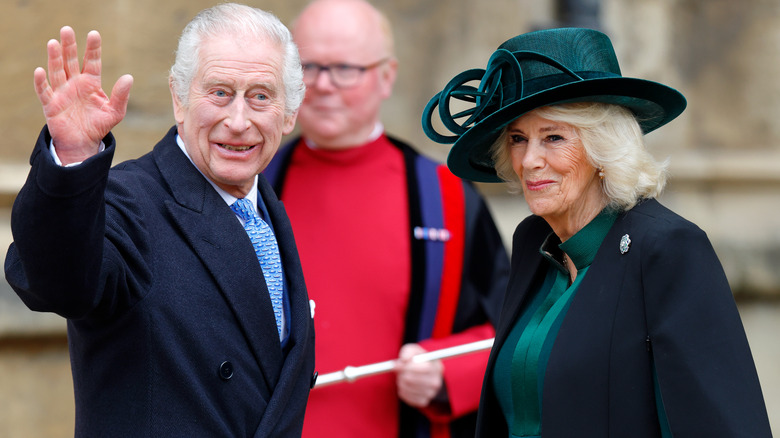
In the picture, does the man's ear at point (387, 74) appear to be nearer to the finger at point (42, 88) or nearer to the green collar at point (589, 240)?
the green collar at point (589, 240)

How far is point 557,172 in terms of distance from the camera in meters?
2.57

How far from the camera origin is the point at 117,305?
2.20 m

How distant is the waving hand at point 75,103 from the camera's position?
1.95 m

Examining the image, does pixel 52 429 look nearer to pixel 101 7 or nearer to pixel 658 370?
pixel 101 7

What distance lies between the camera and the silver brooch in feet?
7.93

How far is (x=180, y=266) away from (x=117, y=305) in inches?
7.1

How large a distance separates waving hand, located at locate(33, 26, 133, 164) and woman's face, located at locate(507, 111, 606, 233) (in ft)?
3.38

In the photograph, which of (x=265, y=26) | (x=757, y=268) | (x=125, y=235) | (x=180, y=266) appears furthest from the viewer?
(x=757, y=268)

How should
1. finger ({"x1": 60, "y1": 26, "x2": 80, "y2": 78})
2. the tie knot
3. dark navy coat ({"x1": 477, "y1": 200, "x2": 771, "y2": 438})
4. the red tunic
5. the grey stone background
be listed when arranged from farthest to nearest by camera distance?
the grey stone background < the red tunic < the tie knot < dark navy coat ({"x1": 477, "y1": 200, "x2": 771, "y2": 438}) < finger ({"x1": 60, "y1": 26, "x2": 80, "y2": 78})

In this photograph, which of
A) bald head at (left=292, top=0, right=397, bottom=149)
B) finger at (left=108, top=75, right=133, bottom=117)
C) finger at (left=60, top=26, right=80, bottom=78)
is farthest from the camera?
bald head at (left=292, top=0, right=397, bottom=149)

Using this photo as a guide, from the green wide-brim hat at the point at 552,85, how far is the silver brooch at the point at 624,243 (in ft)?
1.11

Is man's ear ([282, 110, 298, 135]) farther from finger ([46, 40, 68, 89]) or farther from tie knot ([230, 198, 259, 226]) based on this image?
finger ([46, 40, 68, 89])

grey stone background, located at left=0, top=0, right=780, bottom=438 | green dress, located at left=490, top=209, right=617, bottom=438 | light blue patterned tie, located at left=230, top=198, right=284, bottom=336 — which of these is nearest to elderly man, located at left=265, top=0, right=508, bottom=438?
grey stone background, located at left=0, top=0, right=780, bottom=438

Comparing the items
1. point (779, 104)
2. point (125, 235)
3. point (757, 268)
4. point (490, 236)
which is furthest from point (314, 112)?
point (779, 104)
